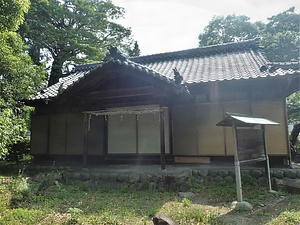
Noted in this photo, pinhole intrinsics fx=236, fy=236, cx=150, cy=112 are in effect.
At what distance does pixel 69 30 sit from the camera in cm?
1955

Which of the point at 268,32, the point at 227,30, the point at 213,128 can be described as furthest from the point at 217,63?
the point at 227,30

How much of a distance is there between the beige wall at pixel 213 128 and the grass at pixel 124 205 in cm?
173

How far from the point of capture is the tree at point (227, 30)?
88.3 ft

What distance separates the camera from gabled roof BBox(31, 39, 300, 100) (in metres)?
7.79

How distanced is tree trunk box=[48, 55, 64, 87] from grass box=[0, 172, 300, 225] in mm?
14514

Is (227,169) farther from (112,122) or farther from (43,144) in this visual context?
(43,144)

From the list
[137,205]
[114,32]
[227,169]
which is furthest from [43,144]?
[114,32]

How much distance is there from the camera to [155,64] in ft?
43.0

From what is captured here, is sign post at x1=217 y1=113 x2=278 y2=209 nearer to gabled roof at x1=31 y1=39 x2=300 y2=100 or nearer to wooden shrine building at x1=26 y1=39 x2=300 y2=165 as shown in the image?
wooden shrine building at x1=26 y1=39 x2=300 y2=165

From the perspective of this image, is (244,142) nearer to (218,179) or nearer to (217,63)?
(218,179)

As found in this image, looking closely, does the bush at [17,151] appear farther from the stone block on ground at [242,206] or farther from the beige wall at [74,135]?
the stone block on ground at [242,206]

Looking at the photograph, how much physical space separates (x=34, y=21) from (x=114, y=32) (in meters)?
7.00

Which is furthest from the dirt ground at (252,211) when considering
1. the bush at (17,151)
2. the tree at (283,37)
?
the tree at (283,37)

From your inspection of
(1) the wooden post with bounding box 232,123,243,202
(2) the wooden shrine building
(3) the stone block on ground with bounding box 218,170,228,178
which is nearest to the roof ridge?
(2) the wooden shrine building
